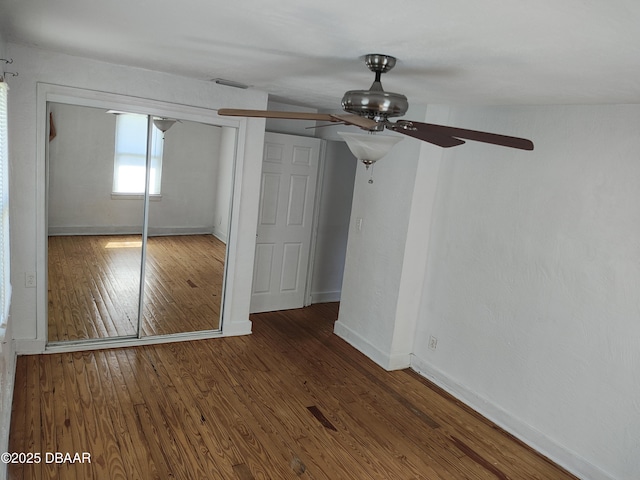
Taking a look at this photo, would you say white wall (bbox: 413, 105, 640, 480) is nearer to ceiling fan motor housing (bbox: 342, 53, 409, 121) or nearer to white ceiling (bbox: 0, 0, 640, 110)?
white ceiling (bbox: 0, 0, 640, 110)

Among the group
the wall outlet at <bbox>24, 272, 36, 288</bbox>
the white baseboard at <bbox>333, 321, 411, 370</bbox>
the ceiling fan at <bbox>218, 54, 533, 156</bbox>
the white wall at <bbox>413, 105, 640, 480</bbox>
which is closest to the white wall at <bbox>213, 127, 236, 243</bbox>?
the wall outlet at <bbox>24, 272, 36, 288</bbox>

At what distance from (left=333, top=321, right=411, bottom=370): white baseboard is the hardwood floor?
0.31 feet

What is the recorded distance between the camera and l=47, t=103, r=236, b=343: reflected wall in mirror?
3.59 m

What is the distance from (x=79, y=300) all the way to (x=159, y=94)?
5.76 ft

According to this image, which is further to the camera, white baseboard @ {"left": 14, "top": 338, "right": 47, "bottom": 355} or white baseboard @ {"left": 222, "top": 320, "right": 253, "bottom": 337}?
white baseboard @ {"left": 222, "top": 320, "right": 253, "bottom": 337}

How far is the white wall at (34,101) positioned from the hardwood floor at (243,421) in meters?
0.57

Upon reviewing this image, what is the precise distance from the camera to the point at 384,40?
1.93 meters

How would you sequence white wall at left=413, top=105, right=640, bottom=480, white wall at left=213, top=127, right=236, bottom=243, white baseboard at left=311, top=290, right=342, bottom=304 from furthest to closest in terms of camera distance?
1. white baseboard at left=311, top=290, right=342, bottom=304
2. white wall at left=213, top=127, right=236, bottom=243
3. white wall at left=413, top=105, right=640, bottom=480

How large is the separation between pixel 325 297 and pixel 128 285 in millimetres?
2452

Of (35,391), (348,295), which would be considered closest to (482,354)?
(348,295)

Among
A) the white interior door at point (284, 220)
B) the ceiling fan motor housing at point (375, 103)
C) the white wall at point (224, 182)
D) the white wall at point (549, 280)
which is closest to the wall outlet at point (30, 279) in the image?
the white wall at point (224, 182)

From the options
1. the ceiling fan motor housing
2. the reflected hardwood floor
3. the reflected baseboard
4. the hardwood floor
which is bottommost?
the hardwood floor

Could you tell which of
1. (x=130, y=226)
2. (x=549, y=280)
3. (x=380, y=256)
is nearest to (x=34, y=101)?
(x=130, y=226)

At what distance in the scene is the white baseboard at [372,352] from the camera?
4.16 meters
